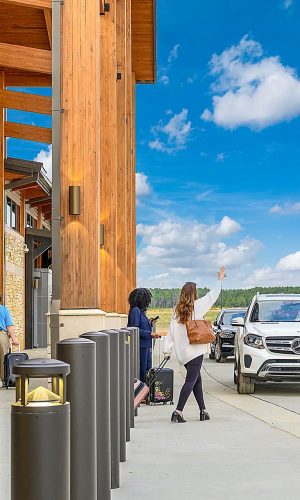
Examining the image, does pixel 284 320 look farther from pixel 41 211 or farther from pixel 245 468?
pixel 41 211

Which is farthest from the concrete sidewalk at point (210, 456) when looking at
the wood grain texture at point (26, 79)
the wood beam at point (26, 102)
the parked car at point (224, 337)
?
the parked car at point (224, 337)

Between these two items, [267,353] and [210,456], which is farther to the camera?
[267,353]

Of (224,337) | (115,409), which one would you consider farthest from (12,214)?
(115,409)

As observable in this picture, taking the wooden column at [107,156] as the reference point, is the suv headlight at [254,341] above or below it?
below

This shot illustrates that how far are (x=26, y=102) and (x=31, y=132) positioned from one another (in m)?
2.33

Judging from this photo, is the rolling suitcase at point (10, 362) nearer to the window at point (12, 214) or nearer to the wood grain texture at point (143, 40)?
the window at point (12, 214)

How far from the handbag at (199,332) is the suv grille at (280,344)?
489 centimetres

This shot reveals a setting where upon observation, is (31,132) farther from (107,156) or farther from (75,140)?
(75,140)

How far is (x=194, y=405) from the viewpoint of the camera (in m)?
14.7

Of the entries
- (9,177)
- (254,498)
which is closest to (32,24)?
(9,177)

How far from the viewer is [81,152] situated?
13.9 m

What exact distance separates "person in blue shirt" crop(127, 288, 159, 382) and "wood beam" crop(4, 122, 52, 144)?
6.85m

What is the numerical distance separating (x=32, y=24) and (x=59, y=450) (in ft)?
70.1

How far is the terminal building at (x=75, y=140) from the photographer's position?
1359 centimetres
